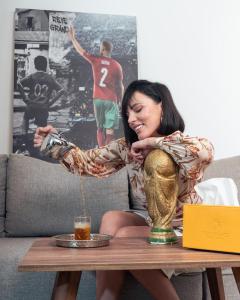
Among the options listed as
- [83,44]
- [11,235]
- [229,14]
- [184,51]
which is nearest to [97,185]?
[11,235]

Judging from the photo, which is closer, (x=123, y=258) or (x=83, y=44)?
(x=123, y=258)

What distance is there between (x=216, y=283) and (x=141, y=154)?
441 mm

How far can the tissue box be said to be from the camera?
3.24ft

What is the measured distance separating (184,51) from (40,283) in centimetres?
142

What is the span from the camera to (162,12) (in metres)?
2.31

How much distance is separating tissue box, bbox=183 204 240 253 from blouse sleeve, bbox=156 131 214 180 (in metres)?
0.14

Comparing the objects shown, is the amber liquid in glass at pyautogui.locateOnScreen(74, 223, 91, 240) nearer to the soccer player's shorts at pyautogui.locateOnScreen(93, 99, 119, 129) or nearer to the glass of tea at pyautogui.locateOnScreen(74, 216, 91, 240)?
the glass of tea at pyautogui.locateOnScreen(74, 216, 91, 240)

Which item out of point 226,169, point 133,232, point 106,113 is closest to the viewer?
point 133,232

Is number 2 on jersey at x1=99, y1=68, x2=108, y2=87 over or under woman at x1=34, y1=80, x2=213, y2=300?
over

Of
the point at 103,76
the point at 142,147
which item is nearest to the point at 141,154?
the point at 142,147

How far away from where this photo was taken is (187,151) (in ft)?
3.76

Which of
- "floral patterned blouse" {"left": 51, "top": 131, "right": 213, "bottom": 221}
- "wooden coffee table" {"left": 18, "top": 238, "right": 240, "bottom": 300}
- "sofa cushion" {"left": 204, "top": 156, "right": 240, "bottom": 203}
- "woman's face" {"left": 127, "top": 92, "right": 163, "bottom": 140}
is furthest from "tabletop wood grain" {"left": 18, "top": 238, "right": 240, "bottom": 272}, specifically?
"sofa cushion" {"left": 204, "top": 156, "right": 240, "bottom": 203}

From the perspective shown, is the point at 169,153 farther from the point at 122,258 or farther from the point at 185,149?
the point at 122,258

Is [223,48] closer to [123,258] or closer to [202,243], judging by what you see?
[202,243]
